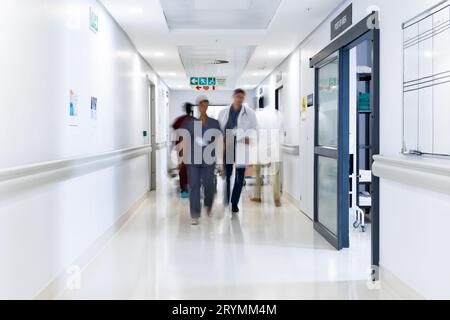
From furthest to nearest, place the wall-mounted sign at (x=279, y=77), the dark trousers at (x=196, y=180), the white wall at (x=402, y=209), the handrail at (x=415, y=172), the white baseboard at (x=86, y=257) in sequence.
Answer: the wall-mounted sign at (x=279, y=77)
the dark trousers at (x=196, y=180)
the white baseboard at (x=86, y=257)
the white wall at (x=402, y=209)
the handrail at (x=415, y=172)

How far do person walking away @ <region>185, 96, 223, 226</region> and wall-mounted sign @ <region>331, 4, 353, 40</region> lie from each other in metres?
2.22

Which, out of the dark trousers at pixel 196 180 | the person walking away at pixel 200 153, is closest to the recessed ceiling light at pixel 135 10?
the person walking away at pixel 200 153

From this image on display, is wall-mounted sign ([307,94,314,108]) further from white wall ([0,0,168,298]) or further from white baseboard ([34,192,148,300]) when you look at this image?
white baseboard ([34,192,148,300])

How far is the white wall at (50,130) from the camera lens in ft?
9.40

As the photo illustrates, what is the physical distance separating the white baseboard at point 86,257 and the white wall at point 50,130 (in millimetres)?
68

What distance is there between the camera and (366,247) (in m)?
5.27

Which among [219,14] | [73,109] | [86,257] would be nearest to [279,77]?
[219,14]

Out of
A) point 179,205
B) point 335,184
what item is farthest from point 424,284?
point 179,205

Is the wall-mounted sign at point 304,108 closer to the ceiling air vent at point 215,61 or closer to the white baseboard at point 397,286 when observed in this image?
the white baseboard at point 397,286

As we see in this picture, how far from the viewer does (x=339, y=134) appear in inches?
204

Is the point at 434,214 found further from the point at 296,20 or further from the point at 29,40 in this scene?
the point at 296,20

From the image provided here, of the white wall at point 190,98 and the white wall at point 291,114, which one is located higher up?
the white wall at point 190,98

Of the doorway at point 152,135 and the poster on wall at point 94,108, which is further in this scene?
the doorway at point 152,135

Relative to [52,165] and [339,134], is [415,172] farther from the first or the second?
[52,165]
